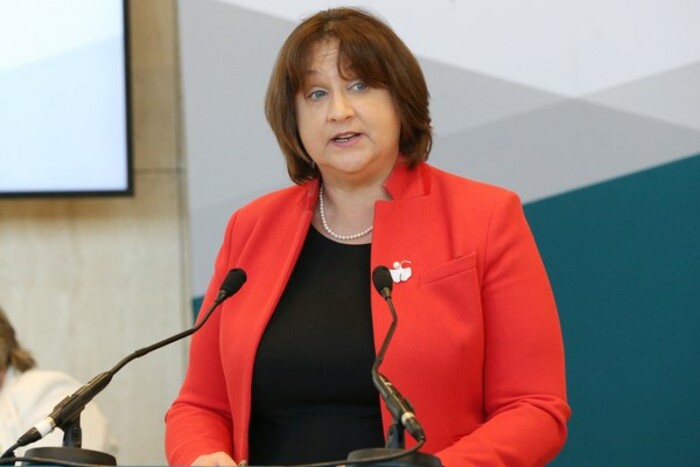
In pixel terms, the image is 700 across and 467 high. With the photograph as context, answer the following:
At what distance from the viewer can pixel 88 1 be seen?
3.65 meters

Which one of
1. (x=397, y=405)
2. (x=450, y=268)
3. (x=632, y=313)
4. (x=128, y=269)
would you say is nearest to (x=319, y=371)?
(x=450, y=268)

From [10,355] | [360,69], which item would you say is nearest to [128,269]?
[10,355]

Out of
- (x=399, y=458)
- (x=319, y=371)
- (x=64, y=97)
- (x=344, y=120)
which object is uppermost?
(x=64, y=97)

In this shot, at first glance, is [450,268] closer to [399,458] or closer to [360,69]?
[360,69]

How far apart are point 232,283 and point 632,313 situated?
1.49 meters

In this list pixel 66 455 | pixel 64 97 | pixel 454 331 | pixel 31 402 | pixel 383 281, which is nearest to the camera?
pixel 66 455

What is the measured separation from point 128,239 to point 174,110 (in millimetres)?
454

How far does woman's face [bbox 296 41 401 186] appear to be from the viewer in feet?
7.05

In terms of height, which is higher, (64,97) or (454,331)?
(64,97)

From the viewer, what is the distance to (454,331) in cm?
200

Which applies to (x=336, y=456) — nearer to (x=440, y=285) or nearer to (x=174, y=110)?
(x=440, y=285)

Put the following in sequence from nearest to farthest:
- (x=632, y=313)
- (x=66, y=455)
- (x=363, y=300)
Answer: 1. (x=66, y=455)
2. (x=363, y=300)
3. (x=632, y=313)

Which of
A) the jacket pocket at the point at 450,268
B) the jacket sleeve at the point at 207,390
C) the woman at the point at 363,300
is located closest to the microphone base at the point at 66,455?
the woman at the point at 363,300

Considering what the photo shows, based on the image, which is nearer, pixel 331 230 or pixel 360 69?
pixel 360 69
